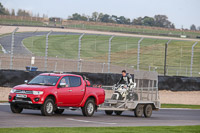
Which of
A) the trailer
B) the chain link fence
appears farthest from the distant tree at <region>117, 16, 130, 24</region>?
the trailer

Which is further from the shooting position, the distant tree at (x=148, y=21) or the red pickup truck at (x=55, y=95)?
the distant tree at (x=148, y=21)

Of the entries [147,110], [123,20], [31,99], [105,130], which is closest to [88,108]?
[31,99]

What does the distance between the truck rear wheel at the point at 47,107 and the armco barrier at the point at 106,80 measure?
9.73 m

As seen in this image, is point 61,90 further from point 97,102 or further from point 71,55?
point 71,55

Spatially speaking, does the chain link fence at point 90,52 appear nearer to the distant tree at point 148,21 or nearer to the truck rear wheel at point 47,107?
the truck rear wheel at point 47,107

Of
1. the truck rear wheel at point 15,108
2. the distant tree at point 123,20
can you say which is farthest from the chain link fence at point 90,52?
the distant tree at point 123,20

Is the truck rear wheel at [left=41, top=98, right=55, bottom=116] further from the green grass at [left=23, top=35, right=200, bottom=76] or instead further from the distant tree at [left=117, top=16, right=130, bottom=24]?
the distant tree at [left=117, top=16, right=130, bottom=24]

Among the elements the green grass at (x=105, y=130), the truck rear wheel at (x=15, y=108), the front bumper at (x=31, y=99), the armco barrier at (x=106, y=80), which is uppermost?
the armco barrier at (x=106, y=80)

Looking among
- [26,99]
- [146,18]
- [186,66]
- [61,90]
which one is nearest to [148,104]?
[61,90]

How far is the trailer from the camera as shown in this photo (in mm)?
19188

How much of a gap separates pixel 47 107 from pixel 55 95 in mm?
503

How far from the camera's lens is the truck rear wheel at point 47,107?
16.5 m

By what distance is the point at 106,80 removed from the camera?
28.7 meters

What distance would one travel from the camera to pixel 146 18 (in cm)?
18038
